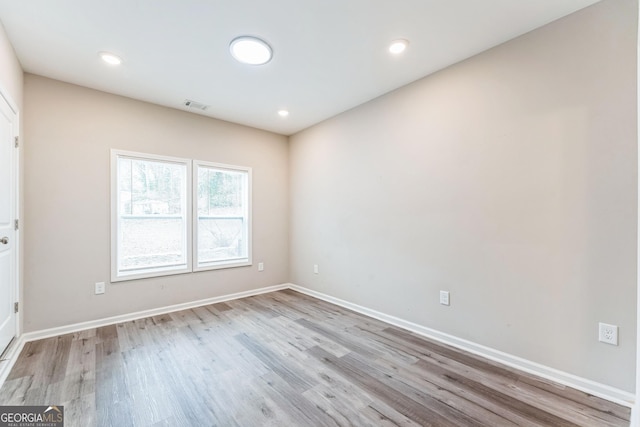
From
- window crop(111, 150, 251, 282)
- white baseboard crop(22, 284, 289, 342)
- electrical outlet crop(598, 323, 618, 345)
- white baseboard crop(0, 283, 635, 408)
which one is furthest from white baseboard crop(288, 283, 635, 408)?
window crop(111, 150, 251, 282)

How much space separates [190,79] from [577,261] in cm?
377

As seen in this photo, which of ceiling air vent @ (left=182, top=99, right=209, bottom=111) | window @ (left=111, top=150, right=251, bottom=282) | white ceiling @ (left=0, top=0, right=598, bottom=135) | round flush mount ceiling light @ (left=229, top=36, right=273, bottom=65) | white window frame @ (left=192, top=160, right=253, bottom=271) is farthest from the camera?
white window frame @ (left=192, top=160, right=253, bottom=271)

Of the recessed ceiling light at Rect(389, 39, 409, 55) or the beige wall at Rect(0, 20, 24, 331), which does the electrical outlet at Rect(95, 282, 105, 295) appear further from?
the recessed ceiling light at Rect(389, 39, 409, 55)

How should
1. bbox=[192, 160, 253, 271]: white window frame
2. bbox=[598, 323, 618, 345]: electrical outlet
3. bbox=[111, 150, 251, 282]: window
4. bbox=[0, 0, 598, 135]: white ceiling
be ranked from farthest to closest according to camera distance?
bbox=[192, 160, 253, 271]: white window frame
bbox=[111, 150, 251, 282]: window
bbox=[0, 0, 598, 135]: white ceiling
bbox=[598, 323, 618, 345]: electrical outlet

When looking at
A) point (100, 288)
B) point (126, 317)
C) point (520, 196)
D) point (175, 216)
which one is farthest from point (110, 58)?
point (520, 196)

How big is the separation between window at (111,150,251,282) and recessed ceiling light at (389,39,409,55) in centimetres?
272

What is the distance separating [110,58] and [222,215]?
88.3 inches

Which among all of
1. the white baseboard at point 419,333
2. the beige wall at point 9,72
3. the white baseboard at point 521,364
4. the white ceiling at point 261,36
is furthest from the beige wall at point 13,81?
the white baseboard at point 521,364

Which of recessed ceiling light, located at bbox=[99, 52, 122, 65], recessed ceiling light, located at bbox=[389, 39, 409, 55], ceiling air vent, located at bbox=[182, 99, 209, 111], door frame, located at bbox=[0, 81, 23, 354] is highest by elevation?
recessed ceiling light, located at bbox=[389, 39, 409, 55]

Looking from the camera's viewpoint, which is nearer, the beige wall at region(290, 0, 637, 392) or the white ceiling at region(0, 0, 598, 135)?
the beige wall at region(290, 0, 637, 392)

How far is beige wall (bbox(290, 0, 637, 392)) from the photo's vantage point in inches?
71.6

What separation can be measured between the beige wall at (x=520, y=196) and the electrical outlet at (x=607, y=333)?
29mm

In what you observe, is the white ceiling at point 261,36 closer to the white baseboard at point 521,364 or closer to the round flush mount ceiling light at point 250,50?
the round flush mount ceiling light at point 250,50

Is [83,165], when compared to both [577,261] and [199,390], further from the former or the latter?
[577,261]
